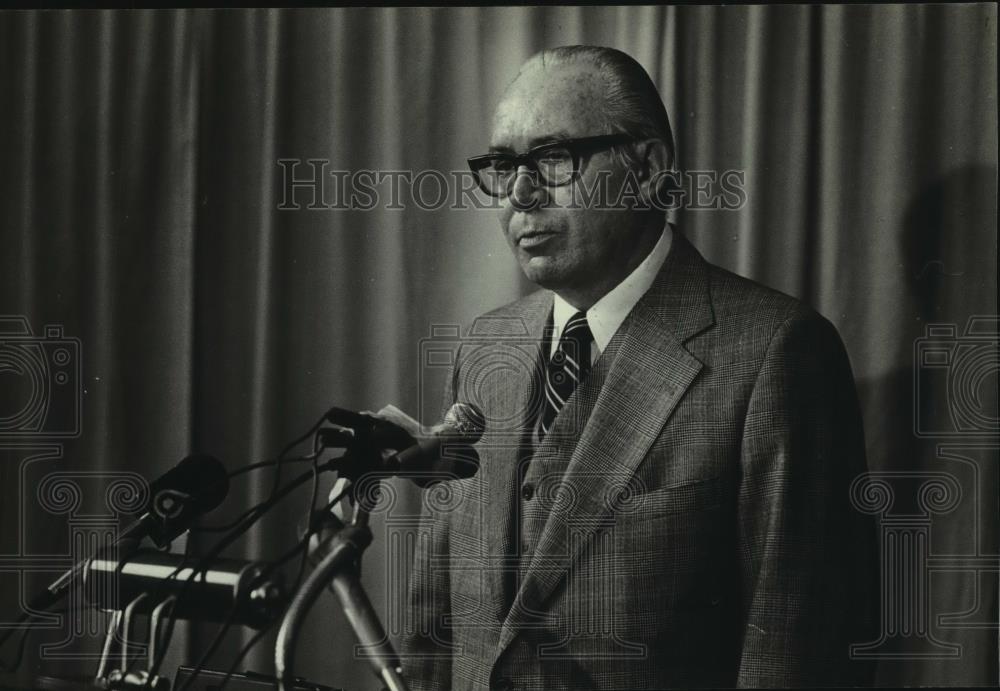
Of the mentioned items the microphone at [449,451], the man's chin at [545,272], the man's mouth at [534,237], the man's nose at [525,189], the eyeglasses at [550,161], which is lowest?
the microphone at [449,451]

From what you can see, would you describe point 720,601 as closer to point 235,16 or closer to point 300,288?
point 300,288

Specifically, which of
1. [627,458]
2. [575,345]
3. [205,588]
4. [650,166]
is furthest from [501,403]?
[205,588]

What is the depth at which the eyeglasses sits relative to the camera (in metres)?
2.17

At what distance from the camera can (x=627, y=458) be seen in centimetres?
214

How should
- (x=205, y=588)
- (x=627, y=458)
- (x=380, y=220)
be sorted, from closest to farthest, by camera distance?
1. (x=205, y=588)
2. (x=627, y=458)
3. (x=380, y=220)

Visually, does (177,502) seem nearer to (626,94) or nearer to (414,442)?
(414,442)

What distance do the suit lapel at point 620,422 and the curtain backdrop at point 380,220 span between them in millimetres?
233

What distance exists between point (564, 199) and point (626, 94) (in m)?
0.27

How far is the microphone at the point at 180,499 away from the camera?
1995mm

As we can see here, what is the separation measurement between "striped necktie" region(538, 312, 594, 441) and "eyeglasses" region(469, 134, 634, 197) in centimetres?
31

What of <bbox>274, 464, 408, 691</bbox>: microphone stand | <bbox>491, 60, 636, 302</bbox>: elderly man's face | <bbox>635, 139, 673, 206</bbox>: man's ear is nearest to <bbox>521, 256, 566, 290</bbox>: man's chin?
<bbox>491, 60, 636, 302</bbox>: elderly man's face

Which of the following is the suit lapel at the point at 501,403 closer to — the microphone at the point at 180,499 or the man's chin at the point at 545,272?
the man's chin at the point at 545,272

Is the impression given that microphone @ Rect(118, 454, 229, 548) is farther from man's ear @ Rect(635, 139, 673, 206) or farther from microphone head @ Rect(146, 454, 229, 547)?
man's ear @ Rect(635, 139, 673, 206)

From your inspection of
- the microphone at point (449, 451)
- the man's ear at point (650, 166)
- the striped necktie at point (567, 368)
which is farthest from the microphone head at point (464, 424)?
the man's ear at point (650, 166)
